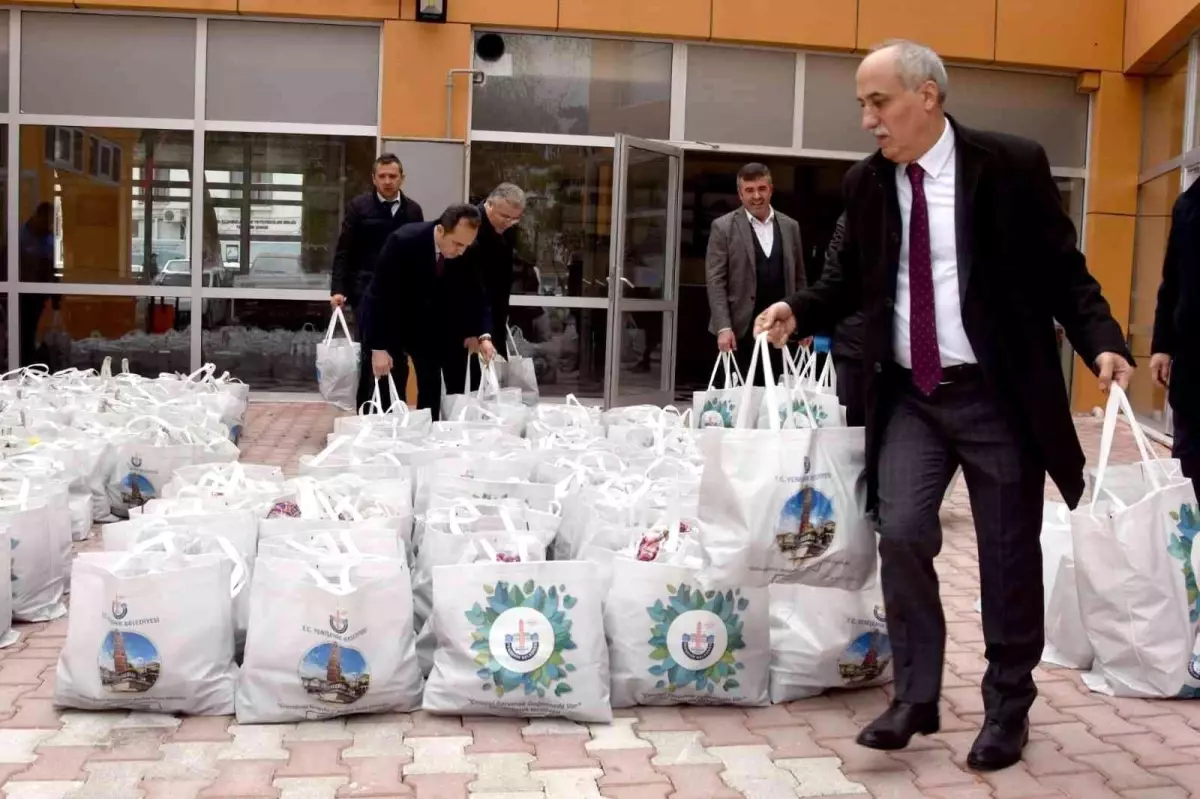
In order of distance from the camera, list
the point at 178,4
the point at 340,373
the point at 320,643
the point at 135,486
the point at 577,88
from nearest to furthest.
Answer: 1. the point at 320,643
2. the point at 135,486
3. the point at 340,373
4. the point at 178,4
5. the point at 577,88

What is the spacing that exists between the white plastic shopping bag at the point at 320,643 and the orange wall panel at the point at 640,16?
906 cm

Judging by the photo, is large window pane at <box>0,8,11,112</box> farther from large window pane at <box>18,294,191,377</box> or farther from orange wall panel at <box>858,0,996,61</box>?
orange wall panel at <box>858,0,996,61</box>

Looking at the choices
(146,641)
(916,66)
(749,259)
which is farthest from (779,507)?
(749,259)

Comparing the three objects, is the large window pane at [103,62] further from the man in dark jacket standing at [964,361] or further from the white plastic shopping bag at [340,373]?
the man in dark jacket standing at [964,361]

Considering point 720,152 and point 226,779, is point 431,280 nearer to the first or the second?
point 226,779

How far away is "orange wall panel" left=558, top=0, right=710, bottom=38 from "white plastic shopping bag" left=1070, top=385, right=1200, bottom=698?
8.71 m

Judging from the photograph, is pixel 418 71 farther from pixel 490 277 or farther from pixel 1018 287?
pixel 1018 287

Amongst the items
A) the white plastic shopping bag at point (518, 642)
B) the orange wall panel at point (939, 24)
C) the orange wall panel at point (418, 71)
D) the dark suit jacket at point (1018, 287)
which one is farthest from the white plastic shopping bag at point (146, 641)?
the orange wall panel at point (939, 24)

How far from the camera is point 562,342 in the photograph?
42.0 feet

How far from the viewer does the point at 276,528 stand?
14.8ft

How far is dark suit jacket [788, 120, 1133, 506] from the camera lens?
11.6ft

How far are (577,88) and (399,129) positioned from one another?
5.15 ft

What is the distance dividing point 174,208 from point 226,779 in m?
9.86

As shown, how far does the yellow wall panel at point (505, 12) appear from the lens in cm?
1220
